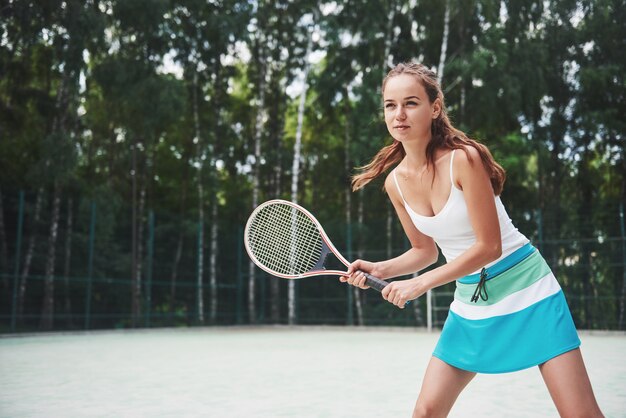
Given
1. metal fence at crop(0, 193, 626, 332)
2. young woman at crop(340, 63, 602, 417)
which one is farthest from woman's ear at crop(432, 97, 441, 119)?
metal fence at crop(0, 193, 626, 332)

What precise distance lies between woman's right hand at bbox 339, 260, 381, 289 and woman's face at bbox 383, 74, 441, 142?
1.52ft

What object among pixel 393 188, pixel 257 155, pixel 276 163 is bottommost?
pixel 393 188

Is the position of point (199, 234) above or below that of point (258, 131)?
below

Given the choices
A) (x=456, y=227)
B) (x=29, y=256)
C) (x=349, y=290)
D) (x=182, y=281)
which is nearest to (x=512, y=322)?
(x=456, y=227)

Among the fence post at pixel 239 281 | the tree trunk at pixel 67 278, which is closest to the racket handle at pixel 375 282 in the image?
the tree trunk at pixel 67 278

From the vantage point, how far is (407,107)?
7.46 feet

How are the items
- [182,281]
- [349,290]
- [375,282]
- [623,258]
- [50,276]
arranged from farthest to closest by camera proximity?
[182,281] → [349,290] → [50,276] → [623,258] → [375,282]

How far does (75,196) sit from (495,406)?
559 inches

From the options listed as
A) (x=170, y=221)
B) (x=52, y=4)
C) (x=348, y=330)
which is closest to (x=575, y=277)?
(x=348, y=330)

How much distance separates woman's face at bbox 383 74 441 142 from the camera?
227cm

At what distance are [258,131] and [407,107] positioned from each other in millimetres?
16795

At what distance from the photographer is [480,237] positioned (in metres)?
2.15

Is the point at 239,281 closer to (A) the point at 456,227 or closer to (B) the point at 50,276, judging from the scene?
(B) the point at 50,276

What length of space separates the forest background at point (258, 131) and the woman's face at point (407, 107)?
12.4 m
